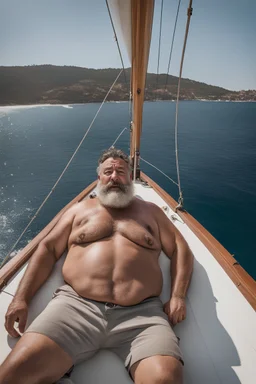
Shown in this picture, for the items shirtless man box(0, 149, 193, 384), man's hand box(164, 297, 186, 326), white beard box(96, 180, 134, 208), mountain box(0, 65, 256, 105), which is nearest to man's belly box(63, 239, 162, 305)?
shirtless man box(0, 149, 193, 384)

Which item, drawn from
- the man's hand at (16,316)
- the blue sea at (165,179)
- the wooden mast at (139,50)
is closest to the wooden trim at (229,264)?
the man's hand at (16,316)

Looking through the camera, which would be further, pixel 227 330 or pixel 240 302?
pixel 240 302

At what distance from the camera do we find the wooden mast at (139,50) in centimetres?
267

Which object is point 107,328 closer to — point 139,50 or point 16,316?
point 16,316

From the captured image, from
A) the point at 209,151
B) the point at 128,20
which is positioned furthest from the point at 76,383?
the point at 209,151

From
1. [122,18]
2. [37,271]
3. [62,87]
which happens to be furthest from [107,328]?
[62,87]

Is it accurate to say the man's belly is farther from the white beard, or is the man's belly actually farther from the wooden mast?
the wooden mast

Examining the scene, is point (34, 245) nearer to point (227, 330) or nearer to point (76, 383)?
point (76, 383)

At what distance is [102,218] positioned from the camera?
6.31ft

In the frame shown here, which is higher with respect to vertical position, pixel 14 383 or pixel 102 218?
pixel 102 218

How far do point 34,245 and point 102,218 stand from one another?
0.68 m

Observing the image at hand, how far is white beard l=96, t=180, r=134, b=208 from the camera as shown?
6.77ft

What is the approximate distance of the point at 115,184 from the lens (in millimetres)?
2168

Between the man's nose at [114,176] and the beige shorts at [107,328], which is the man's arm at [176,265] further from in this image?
the man's nose at [114,176]
